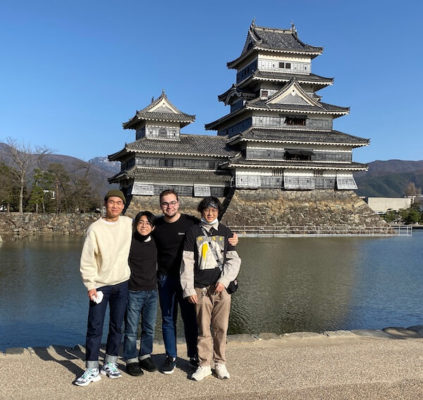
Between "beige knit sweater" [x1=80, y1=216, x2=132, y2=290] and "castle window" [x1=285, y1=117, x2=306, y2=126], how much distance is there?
3253cm

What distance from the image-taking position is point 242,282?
43.1ft

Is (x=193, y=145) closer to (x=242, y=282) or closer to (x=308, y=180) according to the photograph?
(x=308, y=180)

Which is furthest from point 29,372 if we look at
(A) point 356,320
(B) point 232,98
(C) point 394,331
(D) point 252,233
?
(B) point 232,98

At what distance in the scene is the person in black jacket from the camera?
503 cm

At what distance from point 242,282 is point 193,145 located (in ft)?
75.2

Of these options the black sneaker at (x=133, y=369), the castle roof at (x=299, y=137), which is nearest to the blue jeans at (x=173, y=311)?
the black sneaker at (x=133, y=369)

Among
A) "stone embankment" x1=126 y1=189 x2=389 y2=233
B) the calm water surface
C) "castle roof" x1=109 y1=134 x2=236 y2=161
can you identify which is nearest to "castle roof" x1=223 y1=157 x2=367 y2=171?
"castle roof" x1=109 y1=134 x2=236 y2=161

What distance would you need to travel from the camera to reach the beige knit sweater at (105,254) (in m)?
4.65

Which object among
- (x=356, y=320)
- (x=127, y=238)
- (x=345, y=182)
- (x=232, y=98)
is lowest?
(x=356, y=320)

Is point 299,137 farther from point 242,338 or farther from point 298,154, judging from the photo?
point 242,338

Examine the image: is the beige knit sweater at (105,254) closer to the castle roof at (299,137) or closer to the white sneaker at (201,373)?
the white sneaker at (201,373)

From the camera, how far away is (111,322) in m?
4.94

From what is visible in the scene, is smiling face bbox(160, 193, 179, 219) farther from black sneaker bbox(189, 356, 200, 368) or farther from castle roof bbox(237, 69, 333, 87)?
castle roof bbox(237, 69, 333, 87)

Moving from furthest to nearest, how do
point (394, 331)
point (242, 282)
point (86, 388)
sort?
point (242, 282) < point (394, 331) < point (86, 388)
